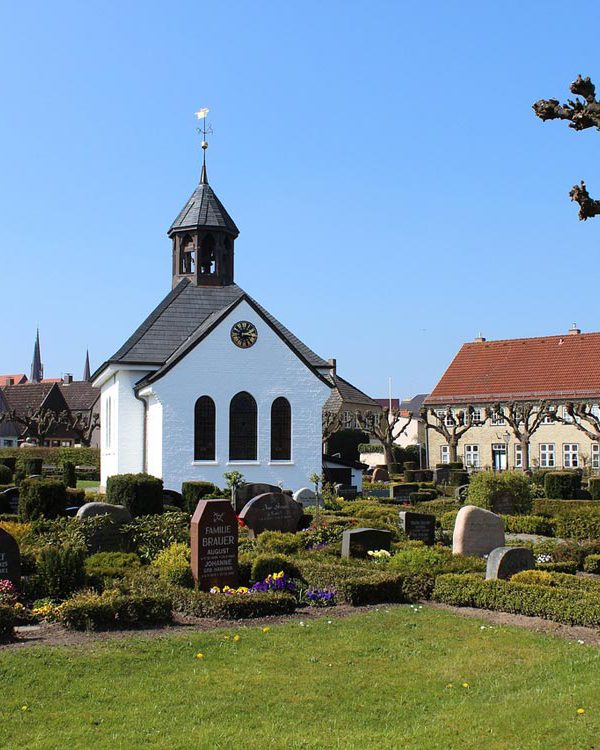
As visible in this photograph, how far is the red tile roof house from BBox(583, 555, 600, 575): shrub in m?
37.5

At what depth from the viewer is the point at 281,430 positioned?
31.0 metres

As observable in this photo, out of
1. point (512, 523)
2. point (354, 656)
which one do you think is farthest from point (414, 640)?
point (512, 523)

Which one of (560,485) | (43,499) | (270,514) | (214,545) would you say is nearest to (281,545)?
(270,514)

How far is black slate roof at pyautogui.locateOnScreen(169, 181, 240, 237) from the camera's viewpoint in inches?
1368

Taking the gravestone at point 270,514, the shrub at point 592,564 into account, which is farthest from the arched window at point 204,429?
the shrub at point 592,564

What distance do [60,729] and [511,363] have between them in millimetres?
58252

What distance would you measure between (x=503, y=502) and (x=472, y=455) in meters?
39.1

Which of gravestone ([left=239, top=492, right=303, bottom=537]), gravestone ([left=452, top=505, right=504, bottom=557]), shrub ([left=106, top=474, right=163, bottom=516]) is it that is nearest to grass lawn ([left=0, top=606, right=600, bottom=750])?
gravestone ([left=452, top=505, right=504, bottom=557])

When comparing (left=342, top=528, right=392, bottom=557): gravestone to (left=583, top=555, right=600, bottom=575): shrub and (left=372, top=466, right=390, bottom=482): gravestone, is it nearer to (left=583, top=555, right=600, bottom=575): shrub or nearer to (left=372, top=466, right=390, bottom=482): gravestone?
(left=583, top=555, right=600, bottom=575): shrub

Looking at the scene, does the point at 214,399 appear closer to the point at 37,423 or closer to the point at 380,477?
the point at 380,477

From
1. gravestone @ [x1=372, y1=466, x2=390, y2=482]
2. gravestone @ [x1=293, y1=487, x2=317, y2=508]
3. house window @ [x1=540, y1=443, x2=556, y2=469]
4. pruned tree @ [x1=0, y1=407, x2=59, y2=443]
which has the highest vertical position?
pruned tree @ [x1=0, y1=407, x2=59, y2=443]

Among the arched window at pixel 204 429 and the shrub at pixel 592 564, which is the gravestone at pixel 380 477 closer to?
the arched window at pixel 204 429

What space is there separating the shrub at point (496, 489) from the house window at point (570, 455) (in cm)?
3481

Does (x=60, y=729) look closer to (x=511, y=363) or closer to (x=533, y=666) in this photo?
(x=533, y=666)
